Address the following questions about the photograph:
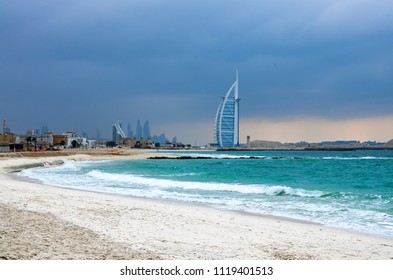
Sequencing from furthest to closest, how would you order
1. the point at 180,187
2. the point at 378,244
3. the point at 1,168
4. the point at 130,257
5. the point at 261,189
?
1. the point at 1,168
2. the point at 180,187
3. the point at 261,189
4. the point at 378,244
5. the point at 130,257

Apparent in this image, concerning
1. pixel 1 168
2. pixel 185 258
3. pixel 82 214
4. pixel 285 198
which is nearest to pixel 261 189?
pixel 285 198

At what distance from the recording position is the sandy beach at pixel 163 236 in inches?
255

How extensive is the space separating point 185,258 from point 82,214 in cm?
520

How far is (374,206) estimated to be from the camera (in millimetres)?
15047

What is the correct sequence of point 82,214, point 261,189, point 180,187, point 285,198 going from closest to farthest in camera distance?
point 82,214, point 285,198, point 261,189, point 180,187

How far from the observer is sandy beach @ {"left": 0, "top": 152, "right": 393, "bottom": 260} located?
648cm

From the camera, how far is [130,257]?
6.09 meters

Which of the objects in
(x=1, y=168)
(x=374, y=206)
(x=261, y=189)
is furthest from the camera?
(x=1, y=168)

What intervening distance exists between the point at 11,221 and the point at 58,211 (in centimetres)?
238

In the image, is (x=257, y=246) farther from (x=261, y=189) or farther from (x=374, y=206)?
(x=261, y=189)

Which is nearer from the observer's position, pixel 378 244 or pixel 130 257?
pixel 130 257

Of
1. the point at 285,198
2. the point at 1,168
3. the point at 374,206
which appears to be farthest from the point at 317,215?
the point at 1,168

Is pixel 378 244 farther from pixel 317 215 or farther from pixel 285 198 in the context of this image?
pixel 285 198

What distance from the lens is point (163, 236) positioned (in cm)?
816
